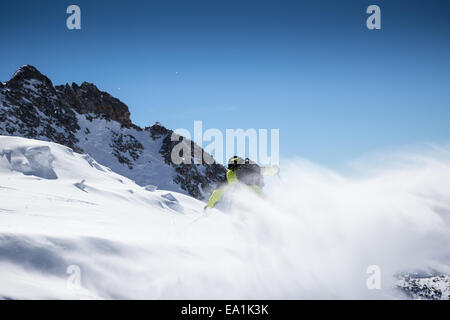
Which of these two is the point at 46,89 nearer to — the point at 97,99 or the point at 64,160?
the point at 97,99

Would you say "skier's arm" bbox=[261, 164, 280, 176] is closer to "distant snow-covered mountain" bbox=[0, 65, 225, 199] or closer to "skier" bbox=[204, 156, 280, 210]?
"skier" bbox=[204, 156, 280, 210]

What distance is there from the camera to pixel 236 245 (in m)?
6.27

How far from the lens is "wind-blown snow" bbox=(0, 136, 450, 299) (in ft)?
13.4

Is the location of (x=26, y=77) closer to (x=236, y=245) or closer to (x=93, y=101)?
(x=93, y=101)

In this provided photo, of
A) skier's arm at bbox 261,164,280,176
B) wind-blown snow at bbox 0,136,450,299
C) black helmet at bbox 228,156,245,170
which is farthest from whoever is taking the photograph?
skier's arm at bbox 261,164,280,176

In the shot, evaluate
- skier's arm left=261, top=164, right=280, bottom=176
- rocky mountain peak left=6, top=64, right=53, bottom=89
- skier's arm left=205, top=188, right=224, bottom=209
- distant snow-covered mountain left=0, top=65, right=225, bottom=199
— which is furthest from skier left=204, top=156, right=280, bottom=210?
rocky mountain peak left=6, top=64, right=53, bottom=89

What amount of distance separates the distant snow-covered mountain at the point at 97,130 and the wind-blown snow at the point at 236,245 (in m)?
71.2

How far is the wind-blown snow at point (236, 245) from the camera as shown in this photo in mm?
4082

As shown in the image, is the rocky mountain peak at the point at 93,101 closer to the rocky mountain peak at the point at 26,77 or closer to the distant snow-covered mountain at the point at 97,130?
the distant snow-covered mountain at the point at 97,130

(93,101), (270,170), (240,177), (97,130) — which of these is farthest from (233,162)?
(93,101)

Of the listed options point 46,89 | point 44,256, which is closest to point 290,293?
point 44,256

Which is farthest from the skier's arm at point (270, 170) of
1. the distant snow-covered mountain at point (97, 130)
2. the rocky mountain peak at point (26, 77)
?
the rocky mountain peak at point (26, 77)

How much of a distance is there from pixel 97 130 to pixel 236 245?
9425 cm

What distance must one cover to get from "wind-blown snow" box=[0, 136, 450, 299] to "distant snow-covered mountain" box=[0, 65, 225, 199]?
7118 centimetres
